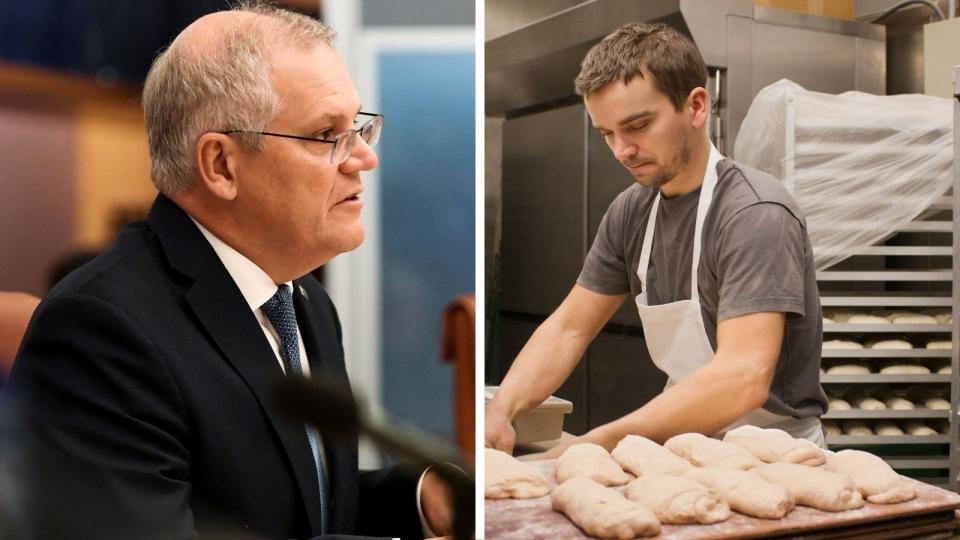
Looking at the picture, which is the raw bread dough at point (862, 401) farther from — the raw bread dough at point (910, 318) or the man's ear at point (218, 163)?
the man's ear at point (218, 163)

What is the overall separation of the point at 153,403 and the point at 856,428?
1638mm

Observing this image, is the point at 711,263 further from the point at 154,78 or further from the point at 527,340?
the point at 154,78

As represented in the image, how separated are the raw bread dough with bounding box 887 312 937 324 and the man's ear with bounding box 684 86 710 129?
0.69 metres

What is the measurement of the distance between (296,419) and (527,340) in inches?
23.6

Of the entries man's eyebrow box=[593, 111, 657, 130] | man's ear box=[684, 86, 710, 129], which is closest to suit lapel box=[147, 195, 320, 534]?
man's eyebrow box=[593, 111, 657, 130]

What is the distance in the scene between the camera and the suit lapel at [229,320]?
59.0 inches

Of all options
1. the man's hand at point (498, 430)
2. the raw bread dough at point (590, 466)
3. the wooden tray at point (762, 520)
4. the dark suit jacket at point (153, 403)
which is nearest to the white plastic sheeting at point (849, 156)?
the wooden tray at point (762, 520)

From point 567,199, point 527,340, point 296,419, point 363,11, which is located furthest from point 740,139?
point 296,419

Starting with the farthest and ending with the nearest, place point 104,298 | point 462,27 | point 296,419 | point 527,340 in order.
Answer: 1. point 527,340
2. point 462,27
3. point 296,419
4. point 104,298

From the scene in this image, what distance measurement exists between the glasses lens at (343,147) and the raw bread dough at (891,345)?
1.36 metres

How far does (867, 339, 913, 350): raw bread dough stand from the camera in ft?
6.43

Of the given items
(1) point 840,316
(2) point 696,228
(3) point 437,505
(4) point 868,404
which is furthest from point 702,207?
(3) point 437,505

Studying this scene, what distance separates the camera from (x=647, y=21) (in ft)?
6.10

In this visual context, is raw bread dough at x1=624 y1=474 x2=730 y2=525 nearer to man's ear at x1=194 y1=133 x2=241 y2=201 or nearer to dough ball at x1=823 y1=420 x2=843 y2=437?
dough ball at x1=823 y1=420 x2=843 y2=437
